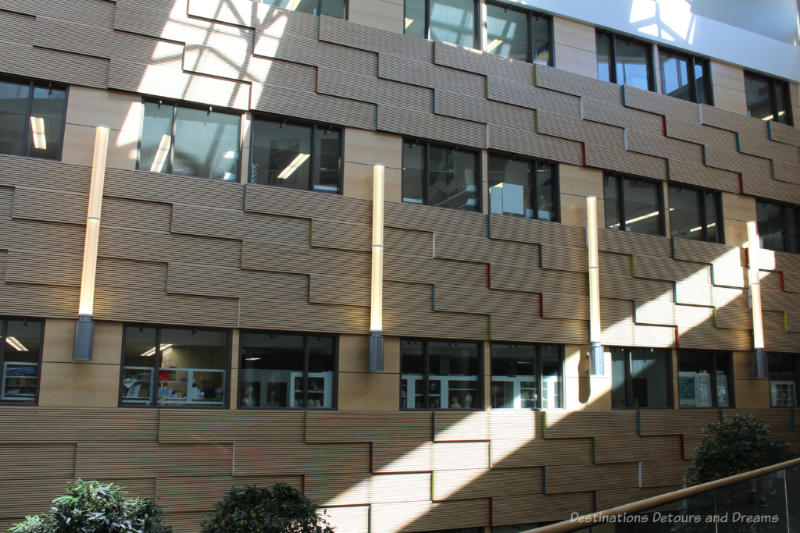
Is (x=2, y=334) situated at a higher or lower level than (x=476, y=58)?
lower

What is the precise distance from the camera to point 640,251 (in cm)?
1505

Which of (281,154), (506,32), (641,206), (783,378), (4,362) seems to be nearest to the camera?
(4,362)

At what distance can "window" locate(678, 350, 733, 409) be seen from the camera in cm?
1520

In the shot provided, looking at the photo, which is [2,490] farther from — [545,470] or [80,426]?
[545,470]

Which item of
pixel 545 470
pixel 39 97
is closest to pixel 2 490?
pixel 39 97

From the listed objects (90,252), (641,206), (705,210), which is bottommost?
(90,252)

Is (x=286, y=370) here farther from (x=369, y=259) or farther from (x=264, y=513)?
(x=264, y=513)

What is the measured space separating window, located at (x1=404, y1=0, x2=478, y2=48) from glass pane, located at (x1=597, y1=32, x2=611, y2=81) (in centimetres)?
328

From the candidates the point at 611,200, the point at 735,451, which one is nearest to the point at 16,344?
the point at 611,200

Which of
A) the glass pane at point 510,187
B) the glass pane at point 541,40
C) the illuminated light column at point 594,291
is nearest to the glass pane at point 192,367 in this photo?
the glass pane at point 510,187

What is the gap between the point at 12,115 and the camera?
34.2ft

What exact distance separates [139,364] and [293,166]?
417 cm

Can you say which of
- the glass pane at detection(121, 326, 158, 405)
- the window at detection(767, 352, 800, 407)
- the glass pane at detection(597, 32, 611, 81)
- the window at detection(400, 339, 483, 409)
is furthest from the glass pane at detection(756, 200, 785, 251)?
the glass pane at detection(121, 326, 158, 405)

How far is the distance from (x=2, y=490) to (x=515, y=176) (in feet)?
33.9
